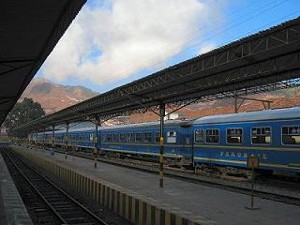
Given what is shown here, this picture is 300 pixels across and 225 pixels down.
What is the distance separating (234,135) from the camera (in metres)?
23.3

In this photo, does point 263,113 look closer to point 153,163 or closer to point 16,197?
point 16,197

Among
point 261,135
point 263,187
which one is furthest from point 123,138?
point 263,187

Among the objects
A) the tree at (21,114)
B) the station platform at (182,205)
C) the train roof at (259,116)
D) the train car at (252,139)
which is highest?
the tree at (21,114)

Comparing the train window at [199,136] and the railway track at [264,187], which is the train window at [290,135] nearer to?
the railway track at [264,187]

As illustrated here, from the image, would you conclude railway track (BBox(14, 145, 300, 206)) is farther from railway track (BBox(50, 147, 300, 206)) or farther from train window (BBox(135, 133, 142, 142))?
train window (BBox(135, 133, 142, 142))

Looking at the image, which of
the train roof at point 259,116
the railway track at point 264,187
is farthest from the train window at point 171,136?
the railway track at point 264,187

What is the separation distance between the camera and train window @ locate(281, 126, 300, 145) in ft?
62.6

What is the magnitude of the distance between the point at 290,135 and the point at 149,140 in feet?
56.4

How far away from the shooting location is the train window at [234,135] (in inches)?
896

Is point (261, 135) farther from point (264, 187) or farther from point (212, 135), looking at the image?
point (212, 135)

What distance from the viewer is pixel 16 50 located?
46.6ft

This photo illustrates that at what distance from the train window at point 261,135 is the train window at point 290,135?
92cm

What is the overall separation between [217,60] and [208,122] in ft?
27.8

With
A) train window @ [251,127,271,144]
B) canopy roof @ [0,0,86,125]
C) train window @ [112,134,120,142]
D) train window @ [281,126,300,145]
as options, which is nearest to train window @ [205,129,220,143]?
train window @ [251,127,271,144]
